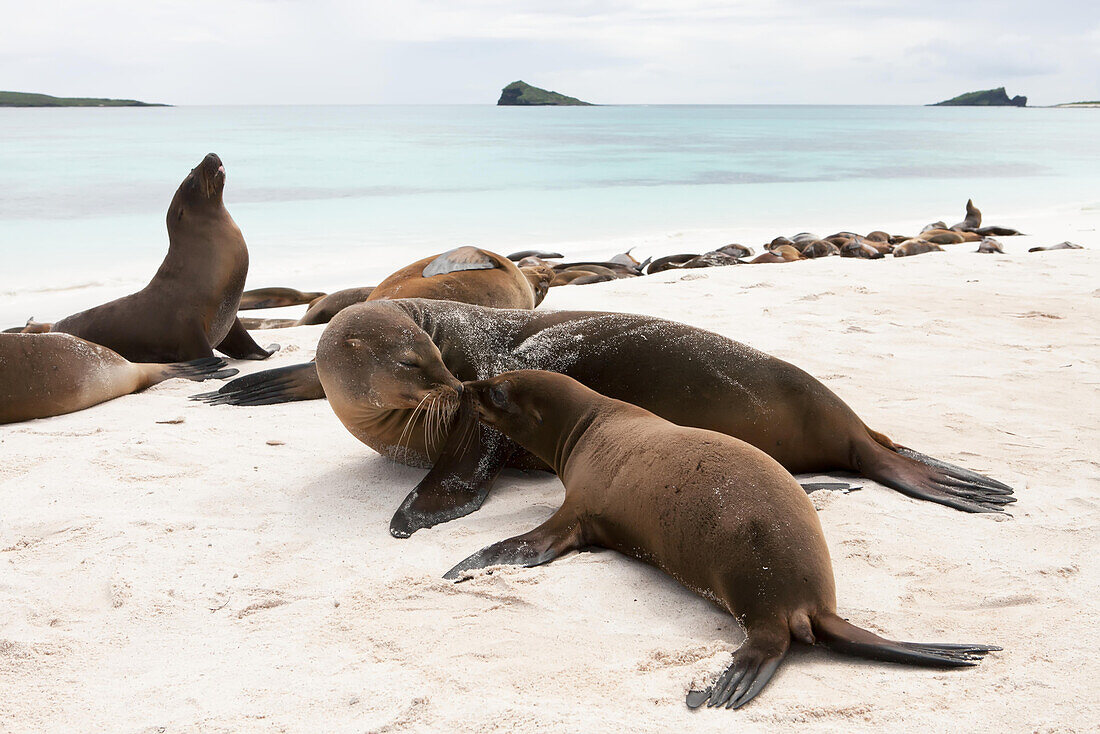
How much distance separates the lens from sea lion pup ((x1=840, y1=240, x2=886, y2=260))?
1118cm

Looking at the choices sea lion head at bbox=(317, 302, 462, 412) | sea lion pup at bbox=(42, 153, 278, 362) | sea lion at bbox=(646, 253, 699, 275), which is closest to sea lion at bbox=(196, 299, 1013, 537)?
sea lion head at bbox=(317, 302, 462, 412)

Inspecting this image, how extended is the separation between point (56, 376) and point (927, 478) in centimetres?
363

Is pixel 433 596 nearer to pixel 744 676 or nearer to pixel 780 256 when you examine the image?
pixel 744 676

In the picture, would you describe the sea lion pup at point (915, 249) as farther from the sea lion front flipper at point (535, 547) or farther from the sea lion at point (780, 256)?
the sea lion front flipper at point (535, 547)

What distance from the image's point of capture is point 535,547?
8.11 ft

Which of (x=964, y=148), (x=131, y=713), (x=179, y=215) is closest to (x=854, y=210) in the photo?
(x=179, y=215)

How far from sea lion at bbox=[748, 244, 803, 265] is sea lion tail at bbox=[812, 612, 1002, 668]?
8.58m

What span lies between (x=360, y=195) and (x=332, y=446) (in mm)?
18559

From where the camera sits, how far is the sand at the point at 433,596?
176 centimetres

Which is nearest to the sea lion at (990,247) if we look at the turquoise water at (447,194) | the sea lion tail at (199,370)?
the turquoise water at (447,194)

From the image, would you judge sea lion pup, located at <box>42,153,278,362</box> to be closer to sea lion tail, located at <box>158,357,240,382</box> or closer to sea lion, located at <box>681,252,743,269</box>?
sea lion tail, located at <box>158,357,240,382</box>

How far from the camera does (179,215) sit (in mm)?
5500

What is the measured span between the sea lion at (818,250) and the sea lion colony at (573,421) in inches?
271

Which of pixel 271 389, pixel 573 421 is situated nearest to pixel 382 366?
pixel 573 421
